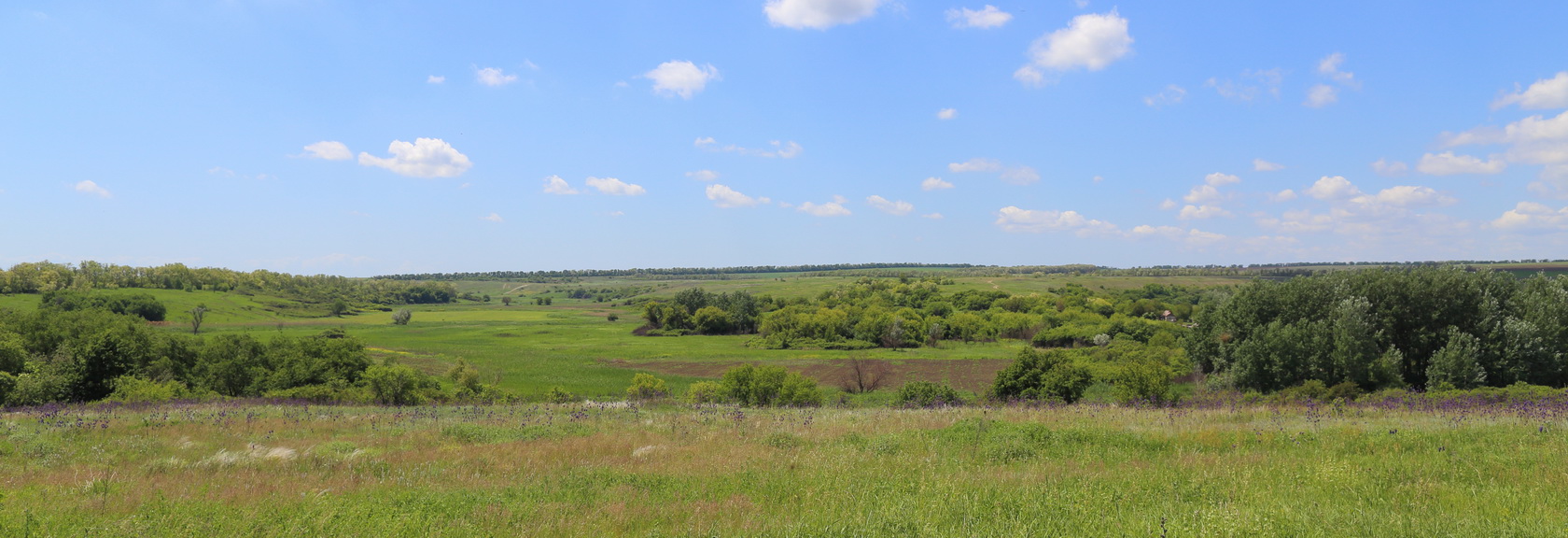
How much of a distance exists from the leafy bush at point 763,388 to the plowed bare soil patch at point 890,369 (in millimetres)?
23502

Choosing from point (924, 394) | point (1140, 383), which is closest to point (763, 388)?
point (924, 394)

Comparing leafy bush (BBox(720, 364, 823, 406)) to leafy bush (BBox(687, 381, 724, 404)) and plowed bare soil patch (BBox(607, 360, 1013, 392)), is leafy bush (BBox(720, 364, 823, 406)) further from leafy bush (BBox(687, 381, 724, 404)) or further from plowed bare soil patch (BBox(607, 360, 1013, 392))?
plowed bare soil patch (BBox(607, 360, 1013, 392))

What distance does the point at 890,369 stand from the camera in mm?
72688

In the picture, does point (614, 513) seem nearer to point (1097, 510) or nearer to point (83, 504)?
point (1097, 510)

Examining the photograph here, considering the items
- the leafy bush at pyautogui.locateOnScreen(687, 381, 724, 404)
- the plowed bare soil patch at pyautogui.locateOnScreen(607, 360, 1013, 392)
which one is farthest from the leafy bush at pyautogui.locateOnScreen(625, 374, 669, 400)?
the plowed bare soil patch at pyautogui.locateOnScreen(607, 360, 1013, 392)

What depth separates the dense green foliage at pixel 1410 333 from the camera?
3234 centimetres

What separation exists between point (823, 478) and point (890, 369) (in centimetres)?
6422

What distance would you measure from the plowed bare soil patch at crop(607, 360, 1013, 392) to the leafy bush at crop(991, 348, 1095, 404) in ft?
63.7

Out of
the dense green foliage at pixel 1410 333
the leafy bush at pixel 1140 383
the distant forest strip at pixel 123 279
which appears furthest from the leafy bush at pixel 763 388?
the distant forest strip at pixel 123 279

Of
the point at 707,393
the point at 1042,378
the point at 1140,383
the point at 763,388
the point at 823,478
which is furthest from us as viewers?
the point at 707,393

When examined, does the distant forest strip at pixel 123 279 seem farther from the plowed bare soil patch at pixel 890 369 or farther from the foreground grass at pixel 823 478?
the foreground grass at pixel 823 478

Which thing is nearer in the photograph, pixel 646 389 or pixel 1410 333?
pixel 1410 333

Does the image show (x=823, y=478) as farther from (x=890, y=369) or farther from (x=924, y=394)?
(x=890, y=369)

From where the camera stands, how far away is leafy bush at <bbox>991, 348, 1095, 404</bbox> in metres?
34.8
